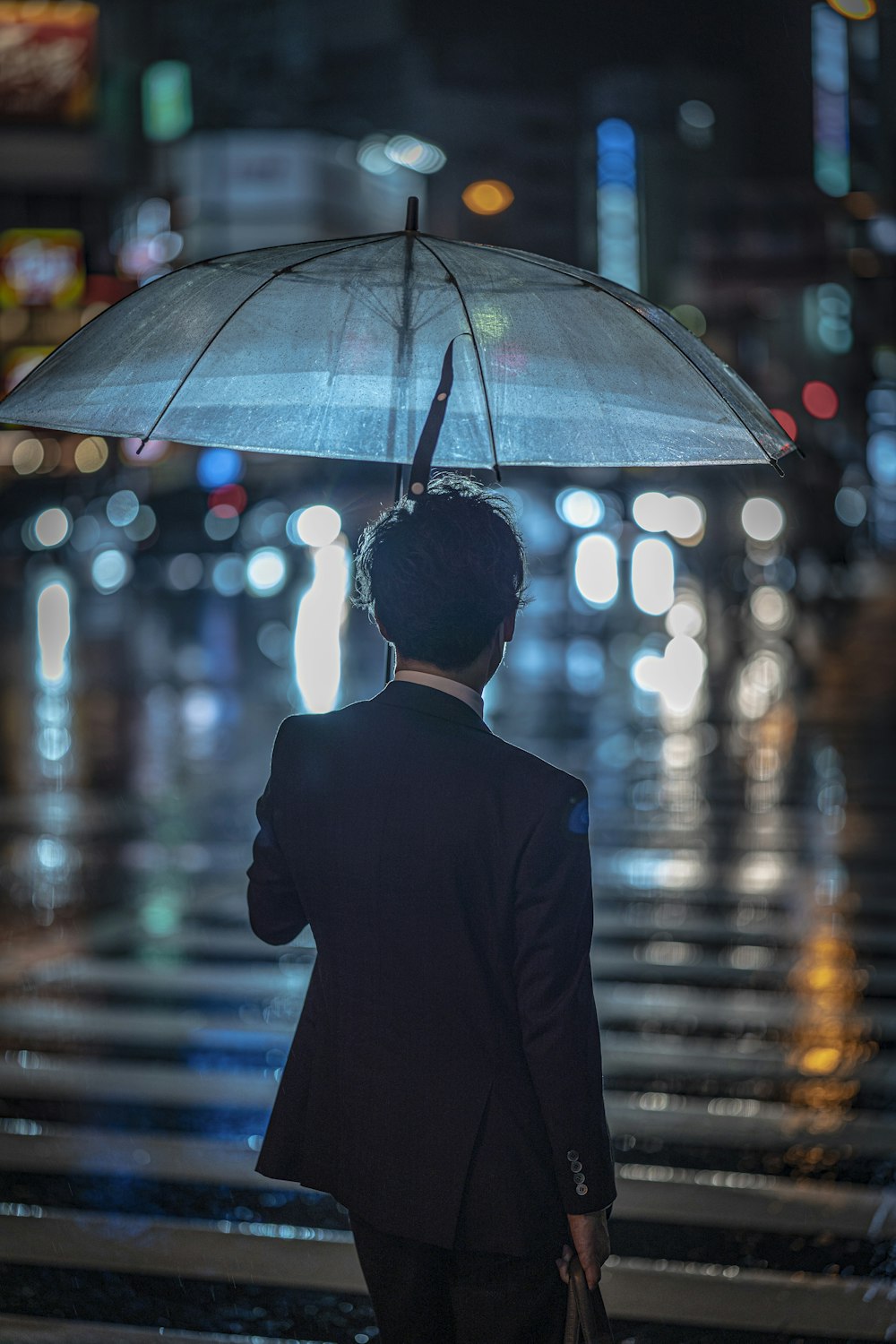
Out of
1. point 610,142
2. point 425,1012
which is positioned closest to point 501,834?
point 425,1012

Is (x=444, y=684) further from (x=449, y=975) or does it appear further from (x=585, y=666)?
(x=585, y=666)

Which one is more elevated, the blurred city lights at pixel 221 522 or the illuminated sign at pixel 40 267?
the illuminated sign at pixel 40 267

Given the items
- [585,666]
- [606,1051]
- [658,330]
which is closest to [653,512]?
[585,666]

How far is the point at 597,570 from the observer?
2052 inches

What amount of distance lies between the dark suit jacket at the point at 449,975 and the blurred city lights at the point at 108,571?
5041cm

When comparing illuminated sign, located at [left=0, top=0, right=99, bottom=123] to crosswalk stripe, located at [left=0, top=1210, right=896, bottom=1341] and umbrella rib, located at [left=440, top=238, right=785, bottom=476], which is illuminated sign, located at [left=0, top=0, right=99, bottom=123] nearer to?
crosswalk stripe, located at [left=0, top=1210, right=896, bottom=1341]

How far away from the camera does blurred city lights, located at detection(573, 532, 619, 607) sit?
1925 inches

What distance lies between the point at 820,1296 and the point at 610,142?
3816 inches

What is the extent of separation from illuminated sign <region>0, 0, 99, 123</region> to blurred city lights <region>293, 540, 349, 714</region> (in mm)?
28952

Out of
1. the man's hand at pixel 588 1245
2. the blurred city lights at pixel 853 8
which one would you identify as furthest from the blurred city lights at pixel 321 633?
the blurred city lights at pixel 853 8

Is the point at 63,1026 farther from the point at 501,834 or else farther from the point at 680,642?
the point at 680,642

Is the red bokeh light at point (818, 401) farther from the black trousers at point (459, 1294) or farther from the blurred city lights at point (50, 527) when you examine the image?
the black trousers at point (459, 1294)

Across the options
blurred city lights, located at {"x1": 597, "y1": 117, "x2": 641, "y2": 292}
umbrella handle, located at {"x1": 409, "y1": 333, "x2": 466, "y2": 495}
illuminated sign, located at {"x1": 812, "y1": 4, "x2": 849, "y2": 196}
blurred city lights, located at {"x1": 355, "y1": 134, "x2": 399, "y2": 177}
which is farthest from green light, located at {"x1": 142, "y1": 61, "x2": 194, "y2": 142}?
umbrella handle, located at {"x1": 409, "y1": 333, "x2": 466, "y2": 495}

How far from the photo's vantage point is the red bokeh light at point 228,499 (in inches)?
1351
